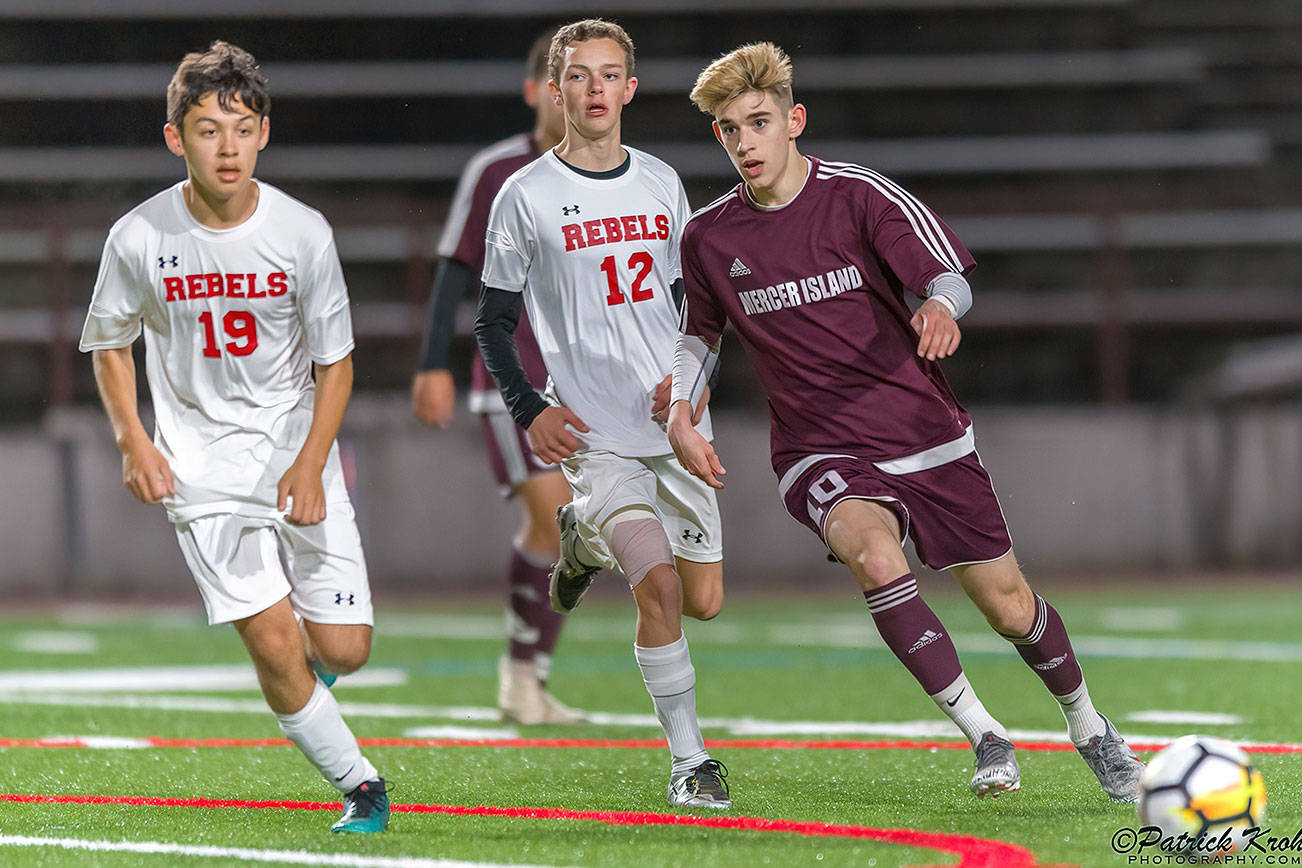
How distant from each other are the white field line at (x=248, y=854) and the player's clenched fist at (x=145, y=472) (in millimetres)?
833

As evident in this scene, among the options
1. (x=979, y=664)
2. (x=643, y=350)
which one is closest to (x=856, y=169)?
(x=643, y=350)

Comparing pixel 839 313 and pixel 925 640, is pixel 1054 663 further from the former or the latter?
pixel 839 313

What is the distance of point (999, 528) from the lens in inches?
206

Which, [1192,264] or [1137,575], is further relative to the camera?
[1192,264]

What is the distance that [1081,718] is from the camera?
17.2 ft

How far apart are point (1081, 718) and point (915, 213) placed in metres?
1.41

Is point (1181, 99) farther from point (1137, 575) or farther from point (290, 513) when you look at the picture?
point (290, 513)

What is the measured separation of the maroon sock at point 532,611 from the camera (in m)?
7.63

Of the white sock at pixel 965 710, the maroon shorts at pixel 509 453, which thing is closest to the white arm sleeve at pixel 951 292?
the white sock at pixel 965 710

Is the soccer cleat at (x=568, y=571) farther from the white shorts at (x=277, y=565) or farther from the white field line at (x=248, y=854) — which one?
the white field line at (x=248, y=854)

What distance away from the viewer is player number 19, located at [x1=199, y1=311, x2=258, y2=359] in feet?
16.5

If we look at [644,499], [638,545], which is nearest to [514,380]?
[644,499]

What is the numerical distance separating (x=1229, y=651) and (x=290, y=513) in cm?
613

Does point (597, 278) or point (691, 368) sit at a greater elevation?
point (597, 278)
